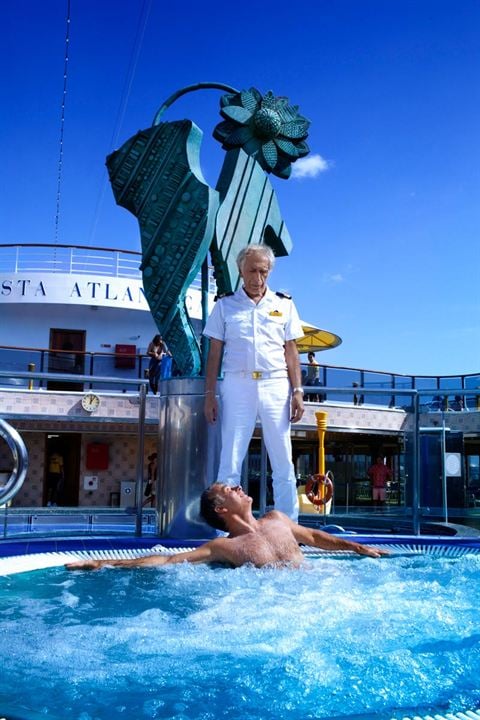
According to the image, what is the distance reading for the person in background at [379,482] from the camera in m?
8.55

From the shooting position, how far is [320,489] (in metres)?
7.64

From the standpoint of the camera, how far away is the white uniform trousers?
4.21 metres

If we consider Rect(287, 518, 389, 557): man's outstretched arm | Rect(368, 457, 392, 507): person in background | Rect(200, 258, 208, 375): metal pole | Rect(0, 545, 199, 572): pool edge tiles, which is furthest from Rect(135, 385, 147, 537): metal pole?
Rect(368, 457, 392, 507): person in background

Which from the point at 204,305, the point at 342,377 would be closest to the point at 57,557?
the point at 204,305

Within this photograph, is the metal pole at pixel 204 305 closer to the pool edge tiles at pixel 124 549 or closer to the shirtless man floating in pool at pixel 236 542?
the pool edge tiles at pixel 124 549

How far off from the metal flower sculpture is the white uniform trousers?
7.64 ft

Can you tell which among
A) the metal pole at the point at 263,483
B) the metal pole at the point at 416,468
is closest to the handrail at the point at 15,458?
the metal pole at the point at 263,483

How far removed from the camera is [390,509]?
654 cm

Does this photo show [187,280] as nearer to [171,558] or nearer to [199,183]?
[199,183]

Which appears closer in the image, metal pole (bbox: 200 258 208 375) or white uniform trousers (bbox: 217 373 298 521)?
white uniform trousers (bbox: 217 373 298 521)

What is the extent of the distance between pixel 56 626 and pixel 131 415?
1293cm

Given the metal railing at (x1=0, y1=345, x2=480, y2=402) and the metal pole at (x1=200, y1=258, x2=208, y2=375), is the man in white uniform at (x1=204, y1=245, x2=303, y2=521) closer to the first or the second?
the metal pole at (x1=200, y1=258, x2=208, y2=375)

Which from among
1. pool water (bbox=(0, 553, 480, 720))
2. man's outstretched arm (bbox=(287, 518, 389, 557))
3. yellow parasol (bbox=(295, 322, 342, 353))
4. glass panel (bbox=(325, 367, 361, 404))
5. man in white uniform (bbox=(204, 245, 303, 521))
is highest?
yellow parasol (bbox=(295, 322, 342, 353))

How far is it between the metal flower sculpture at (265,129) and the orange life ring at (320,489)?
3.36m
